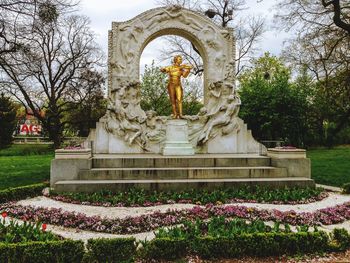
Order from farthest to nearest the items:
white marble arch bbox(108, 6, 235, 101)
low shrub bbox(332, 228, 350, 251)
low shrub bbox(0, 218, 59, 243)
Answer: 1. white marble arch bbox(108, 6, 235, 101)
2. low shrub bbox(332, 228, 350, 251)
3. low shrub bbox(0, 218, 59, 243)

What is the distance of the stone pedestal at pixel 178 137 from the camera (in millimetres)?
13289

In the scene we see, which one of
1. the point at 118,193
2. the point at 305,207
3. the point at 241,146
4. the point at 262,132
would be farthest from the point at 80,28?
the point at 305,207

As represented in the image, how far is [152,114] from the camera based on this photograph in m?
14.4

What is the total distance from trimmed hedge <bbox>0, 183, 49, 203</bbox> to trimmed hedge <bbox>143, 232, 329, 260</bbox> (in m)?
5.46

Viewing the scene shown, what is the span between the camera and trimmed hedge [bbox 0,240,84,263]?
16.0ft

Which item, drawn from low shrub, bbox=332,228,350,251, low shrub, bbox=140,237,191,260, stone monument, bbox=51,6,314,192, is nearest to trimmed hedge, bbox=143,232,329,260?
low shrub, bbox=140,237,191,260

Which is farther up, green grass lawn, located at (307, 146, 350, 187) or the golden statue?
the golden statue

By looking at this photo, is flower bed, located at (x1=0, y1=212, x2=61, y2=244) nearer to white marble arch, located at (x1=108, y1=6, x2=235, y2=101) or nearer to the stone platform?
the stone platform

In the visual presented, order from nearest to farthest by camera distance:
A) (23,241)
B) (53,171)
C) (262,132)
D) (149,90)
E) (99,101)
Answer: (23,241) → (53,171) → (262,132) → (149,90) → (99,101)

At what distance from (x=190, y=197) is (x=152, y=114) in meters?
5.95

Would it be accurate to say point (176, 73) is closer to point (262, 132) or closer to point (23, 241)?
point (23, 241)

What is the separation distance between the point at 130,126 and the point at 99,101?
62.3ft

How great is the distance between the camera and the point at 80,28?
100 ft

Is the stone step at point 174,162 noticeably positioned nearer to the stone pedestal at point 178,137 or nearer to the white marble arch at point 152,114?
the stone pedestal at point 178,137
